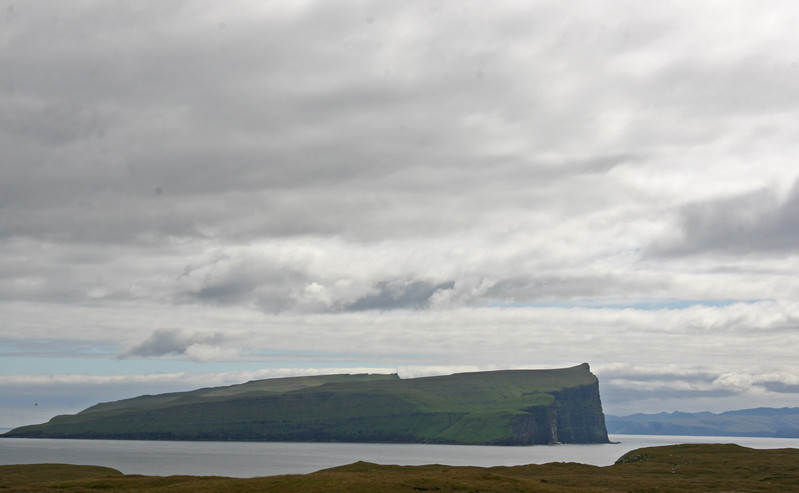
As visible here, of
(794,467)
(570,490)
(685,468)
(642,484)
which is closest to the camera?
(570,490)

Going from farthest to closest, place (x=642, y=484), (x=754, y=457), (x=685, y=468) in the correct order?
(x=754, y=457) → (x=685, y=468) → (x=642, y=484)

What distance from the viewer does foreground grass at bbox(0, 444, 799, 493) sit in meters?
111

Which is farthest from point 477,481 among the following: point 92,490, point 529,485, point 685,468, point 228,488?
point 685,468

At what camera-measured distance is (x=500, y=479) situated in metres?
119

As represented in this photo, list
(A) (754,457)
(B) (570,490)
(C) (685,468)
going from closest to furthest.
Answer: (B) (570,490)
(C) (685,468)
(A) (754,457)

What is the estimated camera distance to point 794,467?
15538 cm

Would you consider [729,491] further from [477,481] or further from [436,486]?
[436,486]

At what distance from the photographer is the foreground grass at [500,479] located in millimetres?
110938

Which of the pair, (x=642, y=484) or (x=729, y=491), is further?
(x=642, y=484)

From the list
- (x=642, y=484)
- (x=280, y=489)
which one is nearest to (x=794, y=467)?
(x=642, y=484)

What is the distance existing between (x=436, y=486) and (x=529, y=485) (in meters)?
14.8

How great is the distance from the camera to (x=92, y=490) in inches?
4754

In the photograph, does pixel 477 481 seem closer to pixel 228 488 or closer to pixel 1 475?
pixel 228 488

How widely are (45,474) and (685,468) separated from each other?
144m
